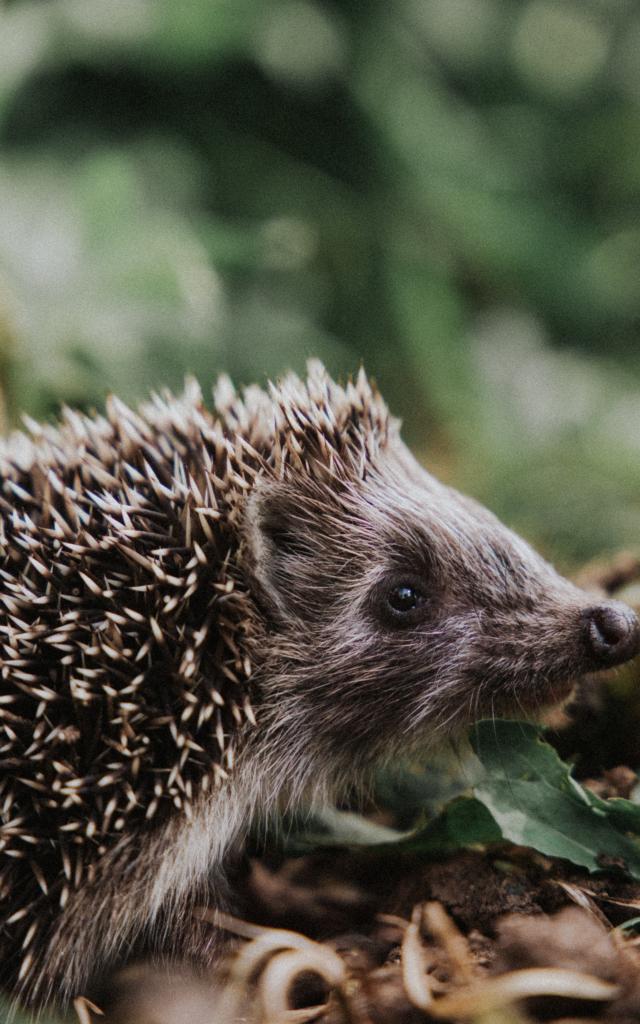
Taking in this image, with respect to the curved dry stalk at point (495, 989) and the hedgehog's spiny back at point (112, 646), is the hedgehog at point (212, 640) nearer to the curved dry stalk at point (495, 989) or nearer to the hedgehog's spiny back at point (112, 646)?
the hedgehog's spiny back at point (112, 646)

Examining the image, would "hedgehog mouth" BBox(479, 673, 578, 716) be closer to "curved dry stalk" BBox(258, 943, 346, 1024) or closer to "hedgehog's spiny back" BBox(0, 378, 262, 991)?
"hedgehog's spiny back" BBox(0, 378, 262, 991)

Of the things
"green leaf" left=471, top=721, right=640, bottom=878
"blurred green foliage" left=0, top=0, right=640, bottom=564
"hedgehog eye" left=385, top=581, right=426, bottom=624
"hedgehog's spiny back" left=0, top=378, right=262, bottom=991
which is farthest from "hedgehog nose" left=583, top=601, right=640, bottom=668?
"blurred green foliage" left=0, top=0, right=640, bottom=564

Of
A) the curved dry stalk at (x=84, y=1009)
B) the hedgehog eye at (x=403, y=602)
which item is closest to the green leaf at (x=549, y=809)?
the hedgehog eye at (x=403, y=602)

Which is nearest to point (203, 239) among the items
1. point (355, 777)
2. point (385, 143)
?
point (385, 143)

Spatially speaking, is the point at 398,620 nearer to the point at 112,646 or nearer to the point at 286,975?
the point at 112,646

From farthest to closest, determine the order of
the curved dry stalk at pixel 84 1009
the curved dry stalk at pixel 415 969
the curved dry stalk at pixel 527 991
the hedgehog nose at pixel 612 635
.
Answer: the hedgehog nose at pixel 612 635 < the curved dry stalk at pixel 84 1009 < the curved dry stalk at pixel 415 969 < the curved dry stalk at pixel 527 991

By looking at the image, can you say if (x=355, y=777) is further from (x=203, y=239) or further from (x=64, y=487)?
(x=203, y=239)

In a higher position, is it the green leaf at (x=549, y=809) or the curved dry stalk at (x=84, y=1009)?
the green leaf at (x=549, y=809)

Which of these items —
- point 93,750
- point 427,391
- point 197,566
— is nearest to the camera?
point 93,750
